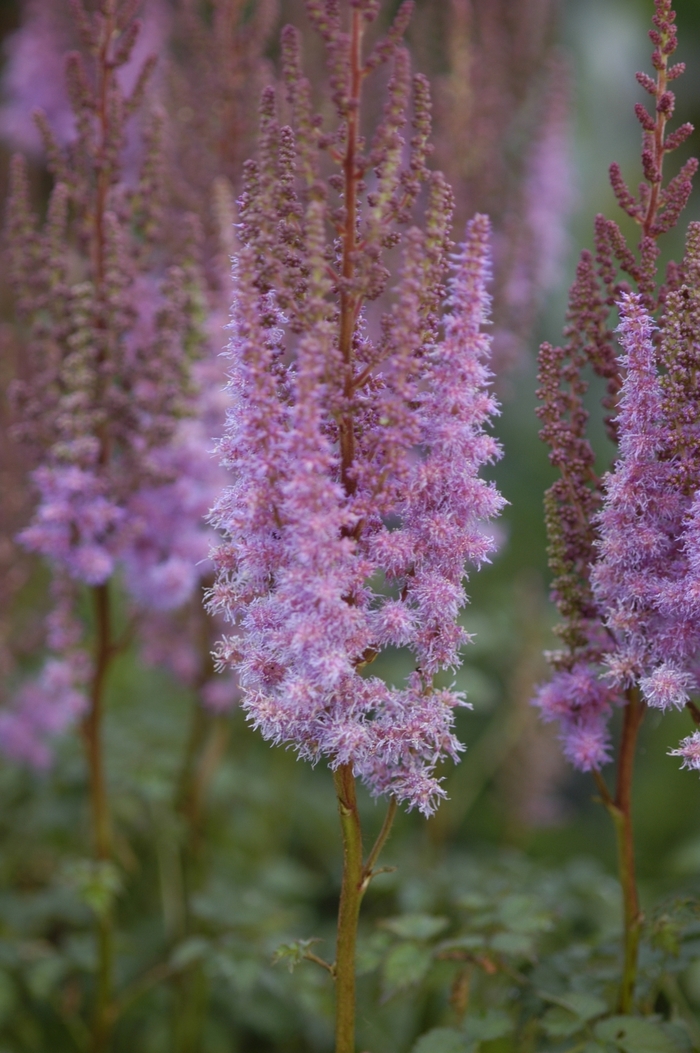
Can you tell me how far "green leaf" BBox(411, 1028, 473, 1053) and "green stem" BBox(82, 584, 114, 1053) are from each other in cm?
100

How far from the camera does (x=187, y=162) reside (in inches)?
114

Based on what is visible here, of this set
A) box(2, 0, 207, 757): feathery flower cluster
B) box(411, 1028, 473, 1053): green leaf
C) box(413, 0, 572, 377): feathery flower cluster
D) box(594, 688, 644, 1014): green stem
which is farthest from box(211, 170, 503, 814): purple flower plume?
box(413, 0, 572, 377): feathery flower cluster

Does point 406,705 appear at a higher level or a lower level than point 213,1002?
higher

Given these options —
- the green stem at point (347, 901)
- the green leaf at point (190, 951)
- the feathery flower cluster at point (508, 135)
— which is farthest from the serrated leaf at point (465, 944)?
the feathery flower cluster at point (508, 135)

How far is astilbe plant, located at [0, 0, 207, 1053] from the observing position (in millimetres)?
2258

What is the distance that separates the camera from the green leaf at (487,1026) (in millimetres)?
1766

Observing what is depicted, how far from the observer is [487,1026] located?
180cm

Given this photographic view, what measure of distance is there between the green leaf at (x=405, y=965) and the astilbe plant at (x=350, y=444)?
1.83 feet

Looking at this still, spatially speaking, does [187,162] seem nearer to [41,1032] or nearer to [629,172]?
[41,1032]

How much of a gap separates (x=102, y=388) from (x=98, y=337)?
0.38ft

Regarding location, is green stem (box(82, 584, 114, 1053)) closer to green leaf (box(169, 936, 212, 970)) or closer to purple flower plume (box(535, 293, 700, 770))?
green leaf (box(169, 936, 212, 970))

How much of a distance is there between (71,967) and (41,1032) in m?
0.28

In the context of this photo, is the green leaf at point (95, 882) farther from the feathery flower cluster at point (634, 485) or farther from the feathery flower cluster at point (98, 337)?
the feathery flower cluster at point (634, 485)

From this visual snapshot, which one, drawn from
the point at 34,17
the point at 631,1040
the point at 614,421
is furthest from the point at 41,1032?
the point at 34,17
